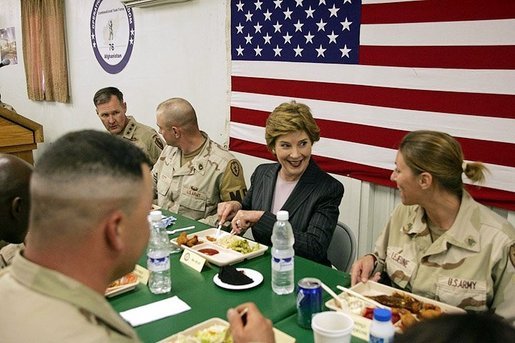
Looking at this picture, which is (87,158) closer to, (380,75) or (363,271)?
(363,271)

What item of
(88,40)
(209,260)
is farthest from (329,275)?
(88,40)

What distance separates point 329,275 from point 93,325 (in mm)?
1235

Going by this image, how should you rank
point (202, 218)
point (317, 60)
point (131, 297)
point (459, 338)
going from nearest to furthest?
point (459, 338) → point (131, 297) → point (202, 218) → point (317, 60)

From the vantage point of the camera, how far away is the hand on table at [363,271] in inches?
73.1

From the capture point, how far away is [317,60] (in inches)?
133

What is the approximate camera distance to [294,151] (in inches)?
94.4

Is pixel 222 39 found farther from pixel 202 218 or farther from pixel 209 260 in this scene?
pixel 209 260

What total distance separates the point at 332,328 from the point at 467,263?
2.35 feet

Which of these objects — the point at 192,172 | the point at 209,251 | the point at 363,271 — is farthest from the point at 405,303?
the point at 192,172

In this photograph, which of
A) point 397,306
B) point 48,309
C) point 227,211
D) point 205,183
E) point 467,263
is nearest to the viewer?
point 48,309

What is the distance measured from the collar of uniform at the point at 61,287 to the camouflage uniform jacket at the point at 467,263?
1303mm

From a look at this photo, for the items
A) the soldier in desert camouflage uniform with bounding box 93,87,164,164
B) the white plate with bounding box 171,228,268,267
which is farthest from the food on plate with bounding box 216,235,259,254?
the soldier in desert camouflage uniform with bounding box 93,87,164,164

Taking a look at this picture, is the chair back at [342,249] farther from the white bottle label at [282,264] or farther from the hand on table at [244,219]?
the white bottle label at [282,264]

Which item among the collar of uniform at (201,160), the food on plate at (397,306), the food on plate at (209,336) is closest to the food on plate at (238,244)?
the food on plate at (397,306)
